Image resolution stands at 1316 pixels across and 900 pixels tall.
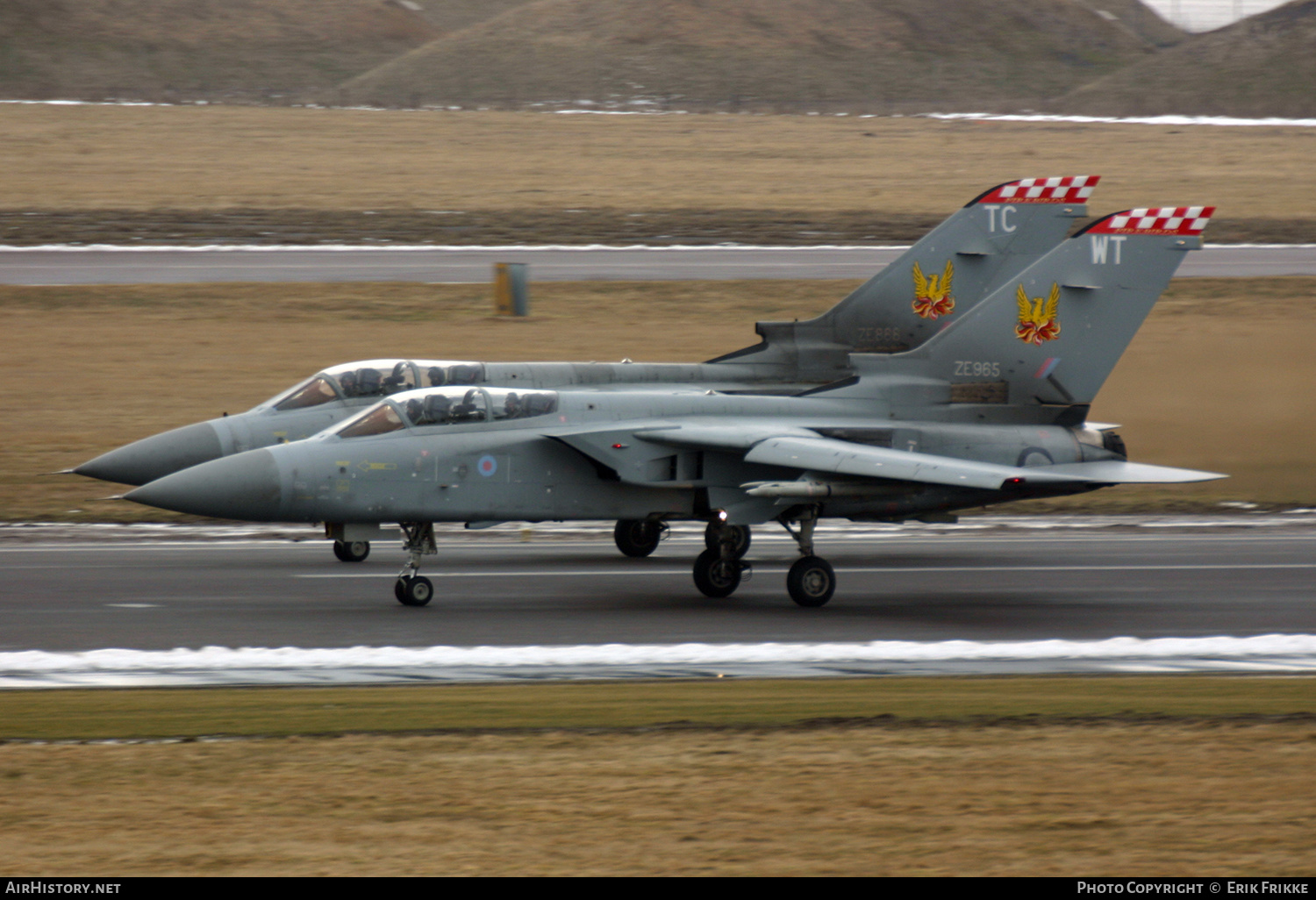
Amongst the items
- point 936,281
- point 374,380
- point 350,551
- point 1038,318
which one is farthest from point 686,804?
point 936,281

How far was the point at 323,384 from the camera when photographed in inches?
752

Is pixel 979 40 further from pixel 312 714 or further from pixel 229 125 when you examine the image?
pixel 312 714

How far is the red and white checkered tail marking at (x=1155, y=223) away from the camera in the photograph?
1827cm

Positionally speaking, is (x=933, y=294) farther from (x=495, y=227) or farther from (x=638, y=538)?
(x=495, y=227)

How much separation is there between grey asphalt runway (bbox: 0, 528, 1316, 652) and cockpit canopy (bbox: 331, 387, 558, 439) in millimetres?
1929

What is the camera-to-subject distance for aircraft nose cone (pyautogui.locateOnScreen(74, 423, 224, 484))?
738 inches

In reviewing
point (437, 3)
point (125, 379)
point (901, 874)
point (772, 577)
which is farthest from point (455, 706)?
point (437, 3)

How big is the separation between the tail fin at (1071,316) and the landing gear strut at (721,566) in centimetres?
335

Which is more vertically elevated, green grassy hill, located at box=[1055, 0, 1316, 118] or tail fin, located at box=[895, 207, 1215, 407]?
green grassy hill, located at box=[1055, 0, 1316, 118]

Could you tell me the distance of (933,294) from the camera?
74.9ft

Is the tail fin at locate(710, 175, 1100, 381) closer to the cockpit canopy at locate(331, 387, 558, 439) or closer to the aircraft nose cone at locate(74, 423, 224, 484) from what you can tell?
the cockpit canopy at locate(331, 387, 558, 439)

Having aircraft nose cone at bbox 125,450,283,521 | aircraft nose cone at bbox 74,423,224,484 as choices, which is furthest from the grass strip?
aircraft nose cone at bbox 74,423,224,484

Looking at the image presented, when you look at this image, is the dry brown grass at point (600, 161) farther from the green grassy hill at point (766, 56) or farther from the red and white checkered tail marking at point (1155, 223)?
the red and white checkered tail marking at point (1155, 223)

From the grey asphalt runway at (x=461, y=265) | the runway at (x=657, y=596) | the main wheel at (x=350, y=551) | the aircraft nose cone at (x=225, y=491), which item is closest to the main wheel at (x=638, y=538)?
the runway at (x=657, y=596)
